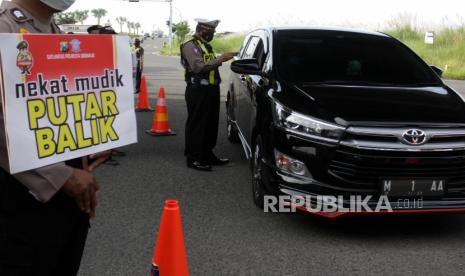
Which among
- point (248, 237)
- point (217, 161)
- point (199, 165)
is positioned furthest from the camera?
point (217, 161)

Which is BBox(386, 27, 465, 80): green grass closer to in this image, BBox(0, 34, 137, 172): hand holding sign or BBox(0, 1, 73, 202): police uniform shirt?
BBox(0, 34, 137, 172): hand holding sign

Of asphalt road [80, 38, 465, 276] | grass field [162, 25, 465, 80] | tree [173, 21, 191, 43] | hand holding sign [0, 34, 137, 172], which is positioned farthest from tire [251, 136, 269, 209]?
tree [173, 21, 191, 43]

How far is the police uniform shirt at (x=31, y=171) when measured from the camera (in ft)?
5.67

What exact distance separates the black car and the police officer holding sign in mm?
1076

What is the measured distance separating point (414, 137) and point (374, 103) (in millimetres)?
456

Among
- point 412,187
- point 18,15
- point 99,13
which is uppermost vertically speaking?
point 99,13

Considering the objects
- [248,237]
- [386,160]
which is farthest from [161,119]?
[386,160]

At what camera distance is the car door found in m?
5.25

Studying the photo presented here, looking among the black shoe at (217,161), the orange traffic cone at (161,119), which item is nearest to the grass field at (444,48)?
the orange traffic cone at (161,119)

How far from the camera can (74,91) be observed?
6.12 ft

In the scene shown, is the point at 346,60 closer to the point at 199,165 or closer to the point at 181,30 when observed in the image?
the point at 199,165

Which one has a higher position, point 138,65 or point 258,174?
point 138,65

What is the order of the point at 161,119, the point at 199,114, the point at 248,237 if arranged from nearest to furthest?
1. the point at 248,237
2. the point at 199,114
3. the point at 161,119

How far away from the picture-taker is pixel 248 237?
4.12 m
